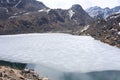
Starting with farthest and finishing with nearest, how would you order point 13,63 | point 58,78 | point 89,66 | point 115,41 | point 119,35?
point 119,35 → point 115,41 → point 13,63 → point 89,66 → point 58,78

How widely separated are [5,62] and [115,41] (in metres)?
105

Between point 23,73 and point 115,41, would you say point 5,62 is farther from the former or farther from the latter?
point 115,41

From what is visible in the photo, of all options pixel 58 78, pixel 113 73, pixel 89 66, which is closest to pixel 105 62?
pixel 89 66

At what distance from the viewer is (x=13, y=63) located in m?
92.2

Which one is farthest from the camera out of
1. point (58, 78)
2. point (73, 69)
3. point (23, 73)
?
point (73, 69)

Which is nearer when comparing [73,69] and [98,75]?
[98,75]

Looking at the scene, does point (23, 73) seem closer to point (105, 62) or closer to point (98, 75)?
point (98, 75)

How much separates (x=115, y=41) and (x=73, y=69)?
10726 centimetres

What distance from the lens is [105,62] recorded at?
94688mm

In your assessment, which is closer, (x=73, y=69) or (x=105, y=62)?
(x=73, y=69)

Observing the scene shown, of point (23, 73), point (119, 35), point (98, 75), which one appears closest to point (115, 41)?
point (119, 35)

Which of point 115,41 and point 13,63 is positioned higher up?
point 115,41

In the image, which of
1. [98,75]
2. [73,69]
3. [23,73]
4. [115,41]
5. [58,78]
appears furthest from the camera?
[115,41]

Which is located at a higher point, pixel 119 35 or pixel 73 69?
pixel 119 35
